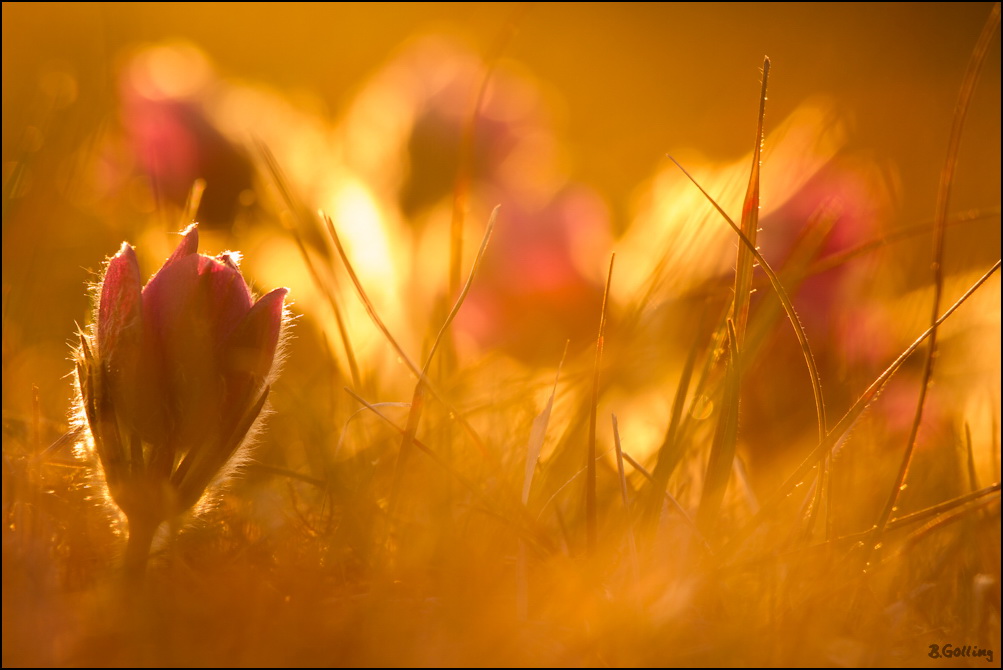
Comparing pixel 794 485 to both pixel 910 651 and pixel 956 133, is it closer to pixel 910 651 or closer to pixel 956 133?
pixel 910 651

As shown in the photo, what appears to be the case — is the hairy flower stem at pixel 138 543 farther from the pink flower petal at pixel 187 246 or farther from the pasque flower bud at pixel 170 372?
the pink flower petal at pixel 187 246

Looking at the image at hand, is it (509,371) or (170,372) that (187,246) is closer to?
(170,372)

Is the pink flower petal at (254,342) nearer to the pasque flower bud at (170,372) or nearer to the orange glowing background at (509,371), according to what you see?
the pasque flower bud at (170,372)

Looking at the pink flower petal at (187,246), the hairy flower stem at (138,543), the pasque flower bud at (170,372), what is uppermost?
the pink flower petal at (187,246)

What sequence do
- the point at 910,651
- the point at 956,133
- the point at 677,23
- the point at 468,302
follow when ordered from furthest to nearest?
the point at 677,23, the point at 468,302, the point at 956,133, the point at 910,651

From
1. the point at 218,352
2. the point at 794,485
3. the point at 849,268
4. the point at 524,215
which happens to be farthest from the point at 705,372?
the point at 524,215

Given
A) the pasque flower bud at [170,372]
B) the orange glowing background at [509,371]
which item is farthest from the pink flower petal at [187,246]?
the orange glowing background at [509,371]

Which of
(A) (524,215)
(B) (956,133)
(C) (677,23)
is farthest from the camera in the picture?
(C) (677,23)

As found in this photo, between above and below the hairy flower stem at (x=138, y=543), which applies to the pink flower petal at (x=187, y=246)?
above
